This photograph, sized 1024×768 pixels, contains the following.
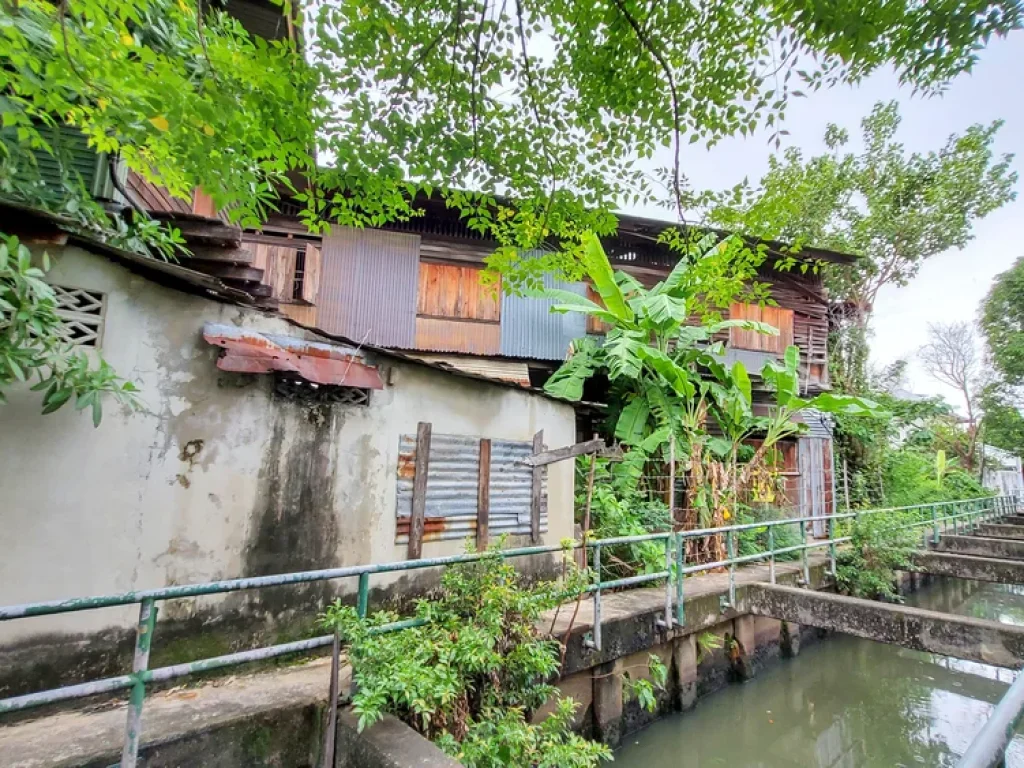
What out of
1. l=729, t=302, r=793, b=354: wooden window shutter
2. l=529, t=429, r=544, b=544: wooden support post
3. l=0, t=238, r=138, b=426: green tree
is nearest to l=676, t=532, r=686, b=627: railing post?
l=529, t=429, r=544, b=544: wooden support post

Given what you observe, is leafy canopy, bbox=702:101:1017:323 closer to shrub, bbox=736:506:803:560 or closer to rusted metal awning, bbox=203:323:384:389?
shrub, bbox=736:506:803:560

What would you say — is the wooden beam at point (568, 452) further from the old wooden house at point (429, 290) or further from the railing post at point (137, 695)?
the railing post at point (137, 695)

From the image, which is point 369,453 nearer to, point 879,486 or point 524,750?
point 524,750

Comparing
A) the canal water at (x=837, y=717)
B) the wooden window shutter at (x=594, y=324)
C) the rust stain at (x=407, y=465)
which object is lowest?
the canal water at (x=837, y=717)

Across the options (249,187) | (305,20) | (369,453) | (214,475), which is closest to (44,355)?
(214,475)

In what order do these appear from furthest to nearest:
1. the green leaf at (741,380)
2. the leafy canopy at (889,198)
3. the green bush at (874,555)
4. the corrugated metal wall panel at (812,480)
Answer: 1. the leafy canopy at (889,198)
2. the corrugated metal wall panel at (812,480)
3. the green leaf at (741,380)
4. the green bush at (874,555)

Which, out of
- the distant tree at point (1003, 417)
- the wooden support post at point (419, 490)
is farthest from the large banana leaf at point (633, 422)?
the distant tree at point (1003, 417)

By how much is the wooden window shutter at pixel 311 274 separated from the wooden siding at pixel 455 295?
1.87 meters

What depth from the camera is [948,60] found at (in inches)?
102

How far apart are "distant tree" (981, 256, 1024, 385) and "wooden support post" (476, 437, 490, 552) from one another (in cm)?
2164

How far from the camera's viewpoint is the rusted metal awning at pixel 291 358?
12.4 ft

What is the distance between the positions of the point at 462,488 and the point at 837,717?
5556mm

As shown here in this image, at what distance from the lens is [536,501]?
6043 mm

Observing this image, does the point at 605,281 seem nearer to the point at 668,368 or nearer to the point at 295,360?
the point at 668,368
